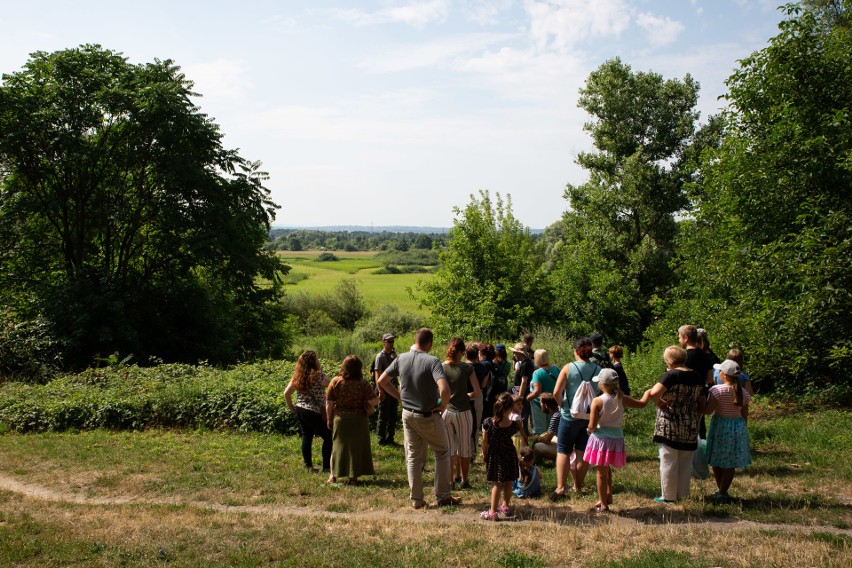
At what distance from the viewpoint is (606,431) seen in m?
7.24

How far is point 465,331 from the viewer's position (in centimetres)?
2939

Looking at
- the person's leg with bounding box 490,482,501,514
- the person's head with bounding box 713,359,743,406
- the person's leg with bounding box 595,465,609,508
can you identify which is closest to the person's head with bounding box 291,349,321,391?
the person's leg with bounding box 490,482,501,514

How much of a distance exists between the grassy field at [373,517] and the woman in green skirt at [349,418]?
330 millimetres

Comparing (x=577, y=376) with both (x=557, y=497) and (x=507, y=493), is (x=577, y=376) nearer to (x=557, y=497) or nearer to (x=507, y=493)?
(x=557, y=497)

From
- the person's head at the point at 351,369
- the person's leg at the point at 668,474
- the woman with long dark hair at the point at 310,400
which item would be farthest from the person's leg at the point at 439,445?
the person's leg at the point at 668,474

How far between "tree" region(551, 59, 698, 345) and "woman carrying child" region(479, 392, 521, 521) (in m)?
27.5

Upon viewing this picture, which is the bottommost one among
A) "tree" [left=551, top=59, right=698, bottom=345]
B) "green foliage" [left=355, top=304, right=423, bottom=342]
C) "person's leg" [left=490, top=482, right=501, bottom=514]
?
"green foliage" [left=355, top=304, right=423, bottom=342]

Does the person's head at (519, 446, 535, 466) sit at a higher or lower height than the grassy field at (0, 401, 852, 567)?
higher

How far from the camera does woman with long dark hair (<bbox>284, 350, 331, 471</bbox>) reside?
9211 millimetres

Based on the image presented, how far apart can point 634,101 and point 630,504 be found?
32529 mm

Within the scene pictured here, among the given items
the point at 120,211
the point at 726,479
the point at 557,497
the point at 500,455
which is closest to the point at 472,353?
the point at 500,455

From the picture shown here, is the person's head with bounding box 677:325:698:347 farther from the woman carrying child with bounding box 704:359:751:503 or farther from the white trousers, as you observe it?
the white trousers

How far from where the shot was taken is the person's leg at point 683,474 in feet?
24.2

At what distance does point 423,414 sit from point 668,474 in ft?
9.41
